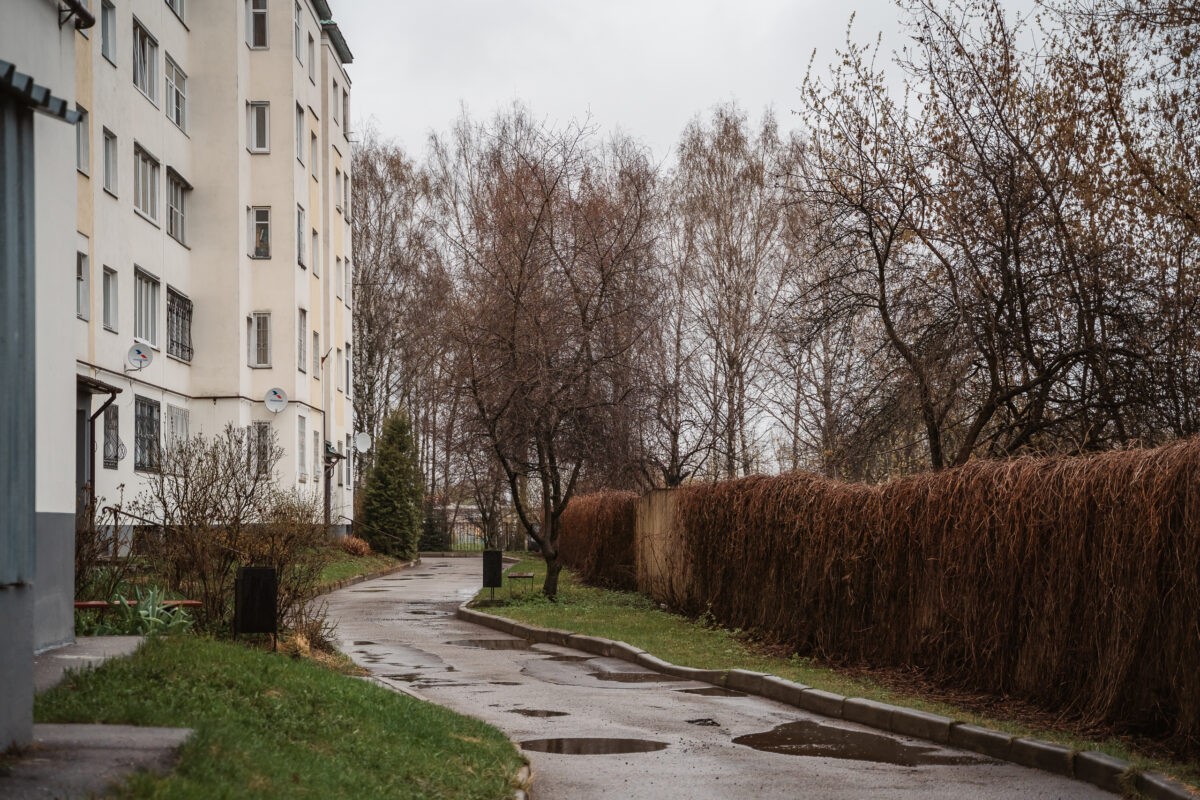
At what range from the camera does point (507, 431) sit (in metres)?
24.5

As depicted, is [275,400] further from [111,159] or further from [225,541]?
[225,541]

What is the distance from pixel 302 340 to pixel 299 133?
6.03 meters

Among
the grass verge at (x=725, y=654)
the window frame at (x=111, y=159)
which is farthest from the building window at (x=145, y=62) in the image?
the grass verge at (x=725, y=654)

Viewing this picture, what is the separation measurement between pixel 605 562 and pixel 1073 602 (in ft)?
66.5

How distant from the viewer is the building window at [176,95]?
104 feet

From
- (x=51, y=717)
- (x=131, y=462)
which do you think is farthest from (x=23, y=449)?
(x=131, y=462)

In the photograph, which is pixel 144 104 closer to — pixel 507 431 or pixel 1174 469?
pixel 507 431

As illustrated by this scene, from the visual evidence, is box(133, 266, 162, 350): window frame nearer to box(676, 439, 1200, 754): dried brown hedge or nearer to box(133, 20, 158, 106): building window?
box(133, 20, 158, 106): building window

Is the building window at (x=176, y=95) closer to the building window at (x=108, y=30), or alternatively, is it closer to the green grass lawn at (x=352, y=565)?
the building window at (x=108, y=30)

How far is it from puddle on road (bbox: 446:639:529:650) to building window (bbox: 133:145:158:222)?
14998 millimetres

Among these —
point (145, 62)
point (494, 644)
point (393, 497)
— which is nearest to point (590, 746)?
point (494, 644)

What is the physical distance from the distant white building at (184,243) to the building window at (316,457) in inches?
4.6

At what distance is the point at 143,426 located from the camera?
95.0ft

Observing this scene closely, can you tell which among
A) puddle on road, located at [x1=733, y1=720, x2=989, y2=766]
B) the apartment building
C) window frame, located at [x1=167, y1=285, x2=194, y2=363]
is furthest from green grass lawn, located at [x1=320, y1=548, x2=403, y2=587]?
puddle on road, located at [x1=733, y1=720, x2=989, y2=766]
